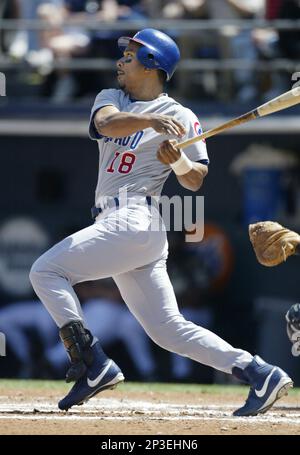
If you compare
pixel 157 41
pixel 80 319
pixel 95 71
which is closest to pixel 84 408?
pixel 80 319

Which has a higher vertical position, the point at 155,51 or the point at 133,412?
the point at 155,51

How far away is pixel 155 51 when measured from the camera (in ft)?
18.9

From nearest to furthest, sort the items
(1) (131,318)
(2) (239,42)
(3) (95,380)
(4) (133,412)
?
1. (3) (95,380)
2. (4) (133,412)
3. (1) (131,318)
4. (2) (239,42)

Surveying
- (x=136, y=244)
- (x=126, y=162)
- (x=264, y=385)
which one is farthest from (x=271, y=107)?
(x=264, y=385)

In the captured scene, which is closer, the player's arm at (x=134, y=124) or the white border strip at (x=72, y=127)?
the player's arm at (x=134, y=124)

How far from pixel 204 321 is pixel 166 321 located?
20.7 feet

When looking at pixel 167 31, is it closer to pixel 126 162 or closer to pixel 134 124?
pixel 126 162

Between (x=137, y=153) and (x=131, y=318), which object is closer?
(x=137, y=153)

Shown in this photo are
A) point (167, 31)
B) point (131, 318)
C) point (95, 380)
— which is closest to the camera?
point (95, 380)

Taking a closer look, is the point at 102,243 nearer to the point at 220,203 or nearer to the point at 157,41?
the point at 157,41

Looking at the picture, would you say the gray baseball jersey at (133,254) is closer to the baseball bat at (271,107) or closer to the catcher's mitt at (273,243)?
the baseball bat at (271,107)

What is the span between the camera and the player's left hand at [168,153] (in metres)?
5.45

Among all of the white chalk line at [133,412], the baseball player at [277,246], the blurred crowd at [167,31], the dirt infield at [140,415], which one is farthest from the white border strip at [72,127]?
the baseball player at [277,246]

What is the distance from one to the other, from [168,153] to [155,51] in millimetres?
640
